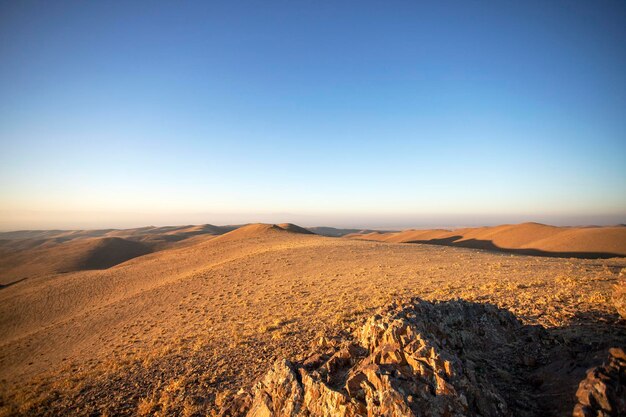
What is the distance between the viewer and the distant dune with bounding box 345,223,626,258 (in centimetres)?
3659

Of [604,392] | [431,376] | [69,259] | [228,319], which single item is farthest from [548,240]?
[69,259]

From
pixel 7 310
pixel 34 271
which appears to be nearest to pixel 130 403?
pixel 7 310

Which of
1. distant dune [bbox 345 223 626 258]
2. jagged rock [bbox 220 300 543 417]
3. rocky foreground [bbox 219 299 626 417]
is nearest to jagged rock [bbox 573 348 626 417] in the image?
rocky foreground [bbox 219 299 626 417]

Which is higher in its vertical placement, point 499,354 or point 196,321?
point 499,354

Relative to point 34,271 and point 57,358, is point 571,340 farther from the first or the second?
point 34,271

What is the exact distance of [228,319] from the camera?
46.4 feet

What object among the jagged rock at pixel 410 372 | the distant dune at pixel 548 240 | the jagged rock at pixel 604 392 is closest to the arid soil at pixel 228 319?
the jagged rock at pixel 604 392

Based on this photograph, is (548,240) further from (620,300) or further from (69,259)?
(69,259)

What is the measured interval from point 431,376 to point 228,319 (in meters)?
11.7

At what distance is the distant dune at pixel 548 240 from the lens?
36594 millimetres

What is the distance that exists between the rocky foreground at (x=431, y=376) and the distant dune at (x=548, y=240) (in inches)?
1637

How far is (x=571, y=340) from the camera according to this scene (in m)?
6.60

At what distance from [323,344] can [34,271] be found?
→ 64.1 metres

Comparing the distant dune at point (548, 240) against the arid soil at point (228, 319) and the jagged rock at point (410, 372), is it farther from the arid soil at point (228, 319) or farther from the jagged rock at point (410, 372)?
the jagged rock at point (410, 372)
